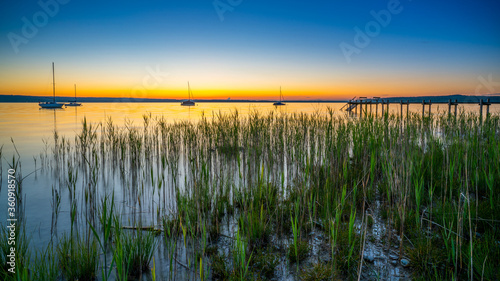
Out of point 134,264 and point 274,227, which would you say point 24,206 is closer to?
point 134,264

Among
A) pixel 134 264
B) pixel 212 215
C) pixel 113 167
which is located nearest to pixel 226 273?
pixel 134 264

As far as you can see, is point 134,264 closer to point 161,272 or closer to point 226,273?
point 161,272

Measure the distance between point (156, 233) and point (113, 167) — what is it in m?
4.29

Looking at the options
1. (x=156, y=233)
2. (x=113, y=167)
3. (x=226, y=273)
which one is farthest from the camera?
(x=113, y=167)

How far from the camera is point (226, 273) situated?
2.65 m

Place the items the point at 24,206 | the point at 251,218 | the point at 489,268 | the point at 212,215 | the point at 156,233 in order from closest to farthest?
the point at 489,268, the point at 251,218, the point at 156,233, the point at 212,215, the point at 24,206

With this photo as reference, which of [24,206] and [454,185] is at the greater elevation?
[454,185]

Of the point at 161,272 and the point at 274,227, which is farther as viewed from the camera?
the point at 274,227

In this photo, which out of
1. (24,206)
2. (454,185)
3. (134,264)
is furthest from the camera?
(24,206)

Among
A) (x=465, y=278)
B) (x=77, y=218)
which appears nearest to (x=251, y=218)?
(x=465, y=278)

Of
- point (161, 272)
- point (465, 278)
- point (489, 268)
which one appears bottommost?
point (161, 272)

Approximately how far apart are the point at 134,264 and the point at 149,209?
187cm

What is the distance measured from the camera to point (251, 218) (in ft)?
10.2

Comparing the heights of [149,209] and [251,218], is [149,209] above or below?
below
